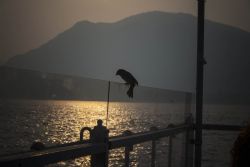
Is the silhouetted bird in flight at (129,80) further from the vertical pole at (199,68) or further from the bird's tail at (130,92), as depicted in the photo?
the vertical pole at (199,68)

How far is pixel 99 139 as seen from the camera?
156 inches

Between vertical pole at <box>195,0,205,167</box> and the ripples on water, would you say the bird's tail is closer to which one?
the ripples on water

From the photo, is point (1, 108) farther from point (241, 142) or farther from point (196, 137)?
point (196, 137)

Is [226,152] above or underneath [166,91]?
underneath

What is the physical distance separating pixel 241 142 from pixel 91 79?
Result: 2.78 meters

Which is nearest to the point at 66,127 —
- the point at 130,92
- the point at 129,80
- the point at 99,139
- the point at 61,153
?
the point at 129,80

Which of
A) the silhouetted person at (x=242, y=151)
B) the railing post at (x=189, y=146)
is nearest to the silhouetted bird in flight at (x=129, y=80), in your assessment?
the railing post at (x=189, y=146)

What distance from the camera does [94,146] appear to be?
3.80 m

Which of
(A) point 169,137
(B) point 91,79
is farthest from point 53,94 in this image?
(A) point 169,137

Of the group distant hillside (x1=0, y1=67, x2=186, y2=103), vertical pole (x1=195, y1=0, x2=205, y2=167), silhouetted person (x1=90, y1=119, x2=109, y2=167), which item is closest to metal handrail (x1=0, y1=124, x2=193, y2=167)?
silhouetted person (x1=90, y1=119, x2=109, y2=167)

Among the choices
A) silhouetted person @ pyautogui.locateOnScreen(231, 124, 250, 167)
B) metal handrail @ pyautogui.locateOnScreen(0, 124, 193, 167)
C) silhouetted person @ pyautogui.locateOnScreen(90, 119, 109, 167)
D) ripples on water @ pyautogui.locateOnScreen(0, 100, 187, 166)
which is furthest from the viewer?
ripples on water @ pyautogui.locateOnScreen(0, 100, 187, 166)

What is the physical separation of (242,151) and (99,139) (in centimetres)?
217

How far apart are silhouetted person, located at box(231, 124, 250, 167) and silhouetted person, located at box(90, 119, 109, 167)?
6.71 ft

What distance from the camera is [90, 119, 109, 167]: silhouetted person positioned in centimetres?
392
